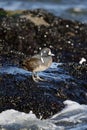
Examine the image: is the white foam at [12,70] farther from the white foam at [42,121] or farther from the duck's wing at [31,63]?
the white foam at [42,121]

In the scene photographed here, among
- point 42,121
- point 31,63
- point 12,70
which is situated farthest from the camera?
point 12,70

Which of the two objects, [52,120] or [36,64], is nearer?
[52,120]

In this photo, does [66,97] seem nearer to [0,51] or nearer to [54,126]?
[54,126]

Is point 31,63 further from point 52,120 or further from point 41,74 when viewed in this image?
point 52,120

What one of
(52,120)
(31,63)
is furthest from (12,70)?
(52,120)

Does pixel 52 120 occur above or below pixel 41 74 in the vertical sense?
below

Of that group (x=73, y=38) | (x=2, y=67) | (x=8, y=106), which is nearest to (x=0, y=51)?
(x=2, y=67)

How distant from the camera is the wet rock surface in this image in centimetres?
891

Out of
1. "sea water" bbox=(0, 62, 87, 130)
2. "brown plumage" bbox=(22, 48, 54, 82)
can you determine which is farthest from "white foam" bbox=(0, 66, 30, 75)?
"sea water" bbox=(0, 62, 87, 130)

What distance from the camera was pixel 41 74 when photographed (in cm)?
1020

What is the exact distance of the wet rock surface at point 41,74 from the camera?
891cm

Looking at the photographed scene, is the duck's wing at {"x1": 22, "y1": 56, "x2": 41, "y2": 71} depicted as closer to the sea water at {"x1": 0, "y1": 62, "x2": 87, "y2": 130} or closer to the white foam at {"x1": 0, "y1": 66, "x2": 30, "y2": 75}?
the white foam at {"x1": 0, "y1": 66, "x2": 30, "y2": 75}

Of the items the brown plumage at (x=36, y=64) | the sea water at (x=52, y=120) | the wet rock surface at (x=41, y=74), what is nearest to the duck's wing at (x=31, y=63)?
the brown plumage at (x=36, y=64)

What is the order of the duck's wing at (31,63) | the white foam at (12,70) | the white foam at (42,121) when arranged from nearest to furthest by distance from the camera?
the white foam at (42,121), the duck's wing at (31,63), the white foam at (12,70)
